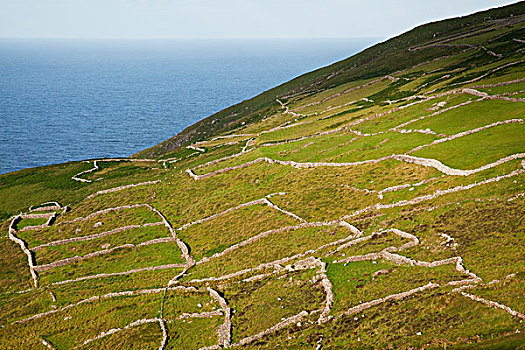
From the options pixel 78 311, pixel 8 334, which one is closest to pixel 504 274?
pixel 78 311

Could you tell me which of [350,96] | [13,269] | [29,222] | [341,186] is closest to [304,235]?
[341,186]

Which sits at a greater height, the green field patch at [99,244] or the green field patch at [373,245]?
the green field patch at [373,245]

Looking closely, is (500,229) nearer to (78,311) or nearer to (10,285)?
(78,311)

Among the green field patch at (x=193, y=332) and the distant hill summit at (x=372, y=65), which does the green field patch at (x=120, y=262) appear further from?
the distant hill summit at (x=372, y=65)

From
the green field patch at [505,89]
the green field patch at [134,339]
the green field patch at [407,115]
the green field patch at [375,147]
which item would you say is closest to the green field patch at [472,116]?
the green field patch at [407,115]

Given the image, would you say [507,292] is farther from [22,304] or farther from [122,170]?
[122,170]
